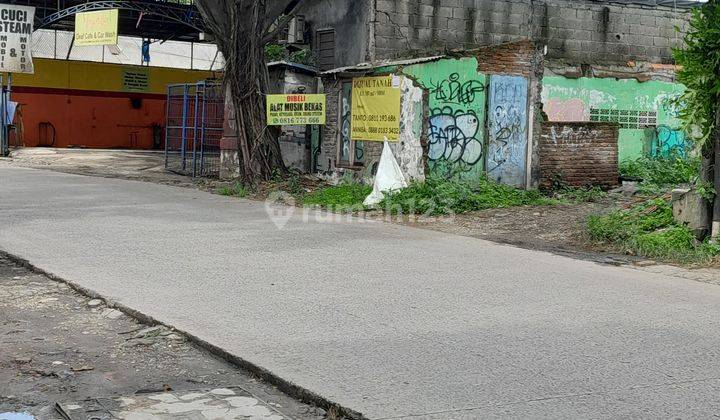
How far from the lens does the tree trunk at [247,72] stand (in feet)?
61.2

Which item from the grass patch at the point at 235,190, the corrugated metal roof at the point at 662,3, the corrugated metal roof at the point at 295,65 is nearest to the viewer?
the grass patch at the point at 235,190

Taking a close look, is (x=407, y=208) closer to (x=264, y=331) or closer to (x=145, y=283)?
(x=145, y=283)

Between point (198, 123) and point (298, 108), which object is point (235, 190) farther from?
point (198, 123)

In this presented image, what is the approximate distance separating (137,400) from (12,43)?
25.2 meters

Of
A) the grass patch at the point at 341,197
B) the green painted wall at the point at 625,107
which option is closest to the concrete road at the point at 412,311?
the grass patch at the point at 341,197

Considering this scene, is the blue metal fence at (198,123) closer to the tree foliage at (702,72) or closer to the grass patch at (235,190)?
the grass patch at (235,190)

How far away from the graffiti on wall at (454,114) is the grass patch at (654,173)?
3.19 m

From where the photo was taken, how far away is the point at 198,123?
22.6m

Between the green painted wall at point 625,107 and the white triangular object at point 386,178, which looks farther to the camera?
the green painted wall at point 625,107

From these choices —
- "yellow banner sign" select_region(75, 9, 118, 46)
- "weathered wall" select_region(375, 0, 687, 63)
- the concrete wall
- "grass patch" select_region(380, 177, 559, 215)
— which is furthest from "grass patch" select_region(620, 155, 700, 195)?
"yellow banner sign" select_region(75, 9, 118, 46)

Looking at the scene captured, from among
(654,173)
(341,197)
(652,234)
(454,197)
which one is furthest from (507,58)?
(652,234)

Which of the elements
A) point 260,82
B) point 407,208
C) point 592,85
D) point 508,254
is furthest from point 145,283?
point 592,85

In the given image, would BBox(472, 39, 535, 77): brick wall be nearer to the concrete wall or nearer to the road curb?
the concrete wall

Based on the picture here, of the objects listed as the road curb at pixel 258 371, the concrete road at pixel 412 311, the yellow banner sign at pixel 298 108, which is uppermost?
the yellow banner sign at pixel 298 108
